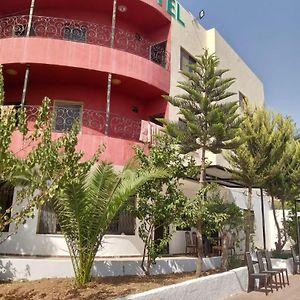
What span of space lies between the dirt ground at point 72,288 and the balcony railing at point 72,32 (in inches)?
399

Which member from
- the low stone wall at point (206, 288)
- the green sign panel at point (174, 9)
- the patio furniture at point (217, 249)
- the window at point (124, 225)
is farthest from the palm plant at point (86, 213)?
the green sign panel at point (174, 9)

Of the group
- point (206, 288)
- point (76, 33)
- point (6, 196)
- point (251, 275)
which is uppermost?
point (76, 33)

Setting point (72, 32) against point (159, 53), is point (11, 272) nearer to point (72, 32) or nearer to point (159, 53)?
point (72, 32)

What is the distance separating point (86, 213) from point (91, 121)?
656 cm

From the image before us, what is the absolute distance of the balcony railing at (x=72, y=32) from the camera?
15156 mm

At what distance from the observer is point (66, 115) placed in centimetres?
1422

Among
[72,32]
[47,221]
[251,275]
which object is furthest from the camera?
[72,32]

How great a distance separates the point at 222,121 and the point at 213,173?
5296mm

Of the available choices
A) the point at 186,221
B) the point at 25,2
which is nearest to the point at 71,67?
the point at 25,2

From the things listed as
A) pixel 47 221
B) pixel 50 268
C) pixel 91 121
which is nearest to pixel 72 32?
pixel 91 121

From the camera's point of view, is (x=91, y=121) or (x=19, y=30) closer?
(x=91, y=121)

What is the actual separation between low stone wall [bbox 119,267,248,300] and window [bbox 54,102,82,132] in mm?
7280

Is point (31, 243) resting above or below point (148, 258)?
above

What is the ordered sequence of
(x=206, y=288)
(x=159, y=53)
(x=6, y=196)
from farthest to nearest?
(x=159, y=53)
(x=6, y=196)
(x=206, y=288)
